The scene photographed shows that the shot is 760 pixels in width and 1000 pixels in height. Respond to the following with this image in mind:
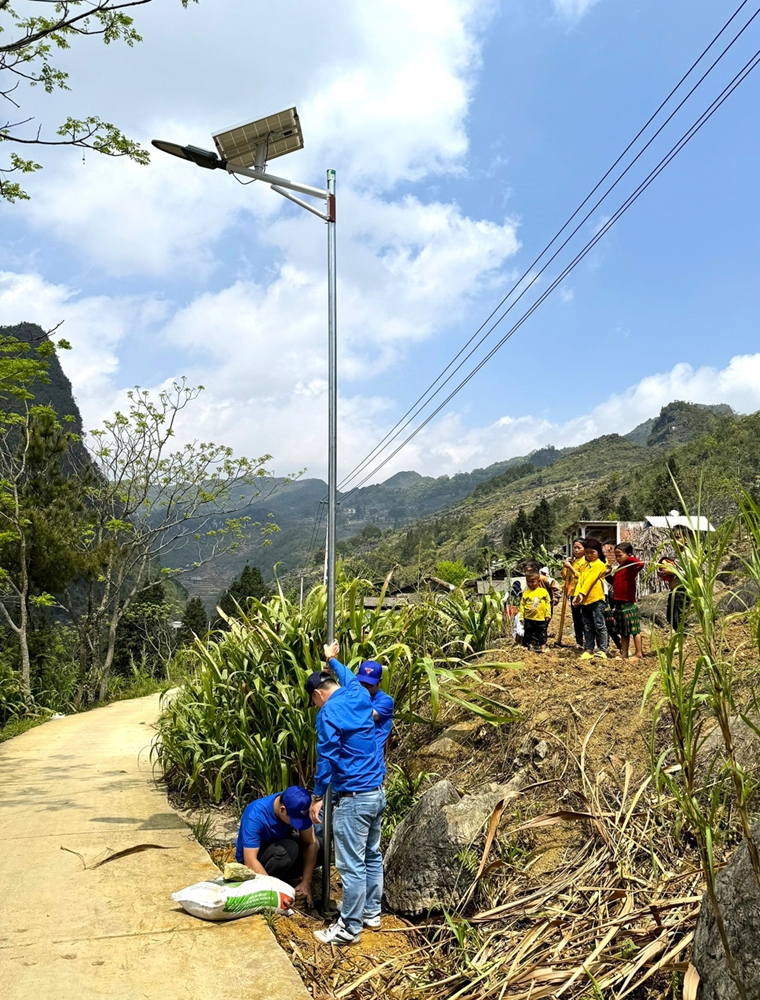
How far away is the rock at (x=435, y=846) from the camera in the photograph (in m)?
4.38

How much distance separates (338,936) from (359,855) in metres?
0.42

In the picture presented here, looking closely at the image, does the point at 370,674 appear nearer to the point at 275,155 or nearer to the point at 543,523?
the point at 275,155

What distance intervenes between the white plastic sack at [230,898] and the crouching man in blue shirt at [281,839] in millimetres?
376

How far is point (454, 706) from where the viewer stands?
20.7ft

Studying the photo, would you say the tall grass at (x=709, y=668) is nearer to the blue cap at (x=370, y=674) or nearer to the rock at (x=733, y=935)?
the rock at (x=733, y=935)

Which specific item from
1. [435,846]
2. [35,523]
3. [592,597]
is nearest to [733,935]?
[435,846]

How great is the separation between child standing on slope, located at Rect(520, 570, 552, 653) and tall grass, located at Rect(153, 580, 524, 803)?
4.66ft

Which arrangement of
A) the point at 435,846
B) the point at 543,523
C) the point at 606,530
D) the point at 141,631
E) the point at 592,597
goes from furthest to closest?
the point at 543,523, the point at 141,631, the point at 606,530, the point at 592,597, the point at 435,846

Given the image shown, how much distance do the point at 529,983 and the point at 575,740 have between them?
2.08 m

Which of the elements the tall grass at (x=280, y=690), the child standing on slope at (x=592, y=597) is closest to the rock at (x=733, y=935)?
the tall grass at (x=280, y=690)

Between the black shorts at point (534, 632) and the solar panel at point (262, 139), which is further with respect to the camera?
the black shorts at point (534, 632)

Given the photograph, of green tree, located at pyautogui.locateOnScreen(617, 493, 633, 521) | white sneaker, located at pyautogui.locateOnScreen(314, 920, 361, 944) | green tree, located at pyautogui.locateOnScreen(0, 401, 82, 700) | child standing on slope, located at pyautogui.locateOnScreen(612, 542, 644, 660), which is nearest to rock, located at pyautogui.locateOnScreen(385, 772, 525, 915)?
white sneaker, located at pyautogui.locateOnScreen(314, 920, 361, 944)

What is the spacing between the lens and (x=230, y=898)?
13.7 feet

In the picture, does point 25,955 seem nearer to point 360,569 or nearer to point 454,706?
point 454,706
